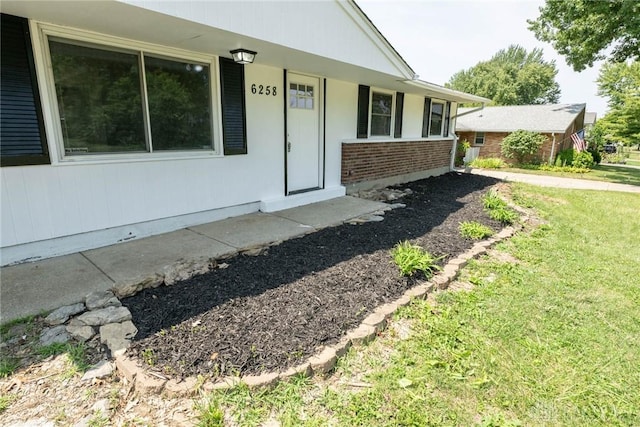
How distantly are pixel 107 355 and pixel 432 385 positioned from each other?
7.36ft

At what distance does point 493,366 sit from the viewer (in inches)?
92.5

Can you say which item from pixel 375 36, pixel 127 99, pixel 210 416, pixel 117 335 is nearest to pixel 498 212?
pixel 375 36

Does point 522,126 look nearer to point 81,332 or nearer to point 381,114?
point 381,114

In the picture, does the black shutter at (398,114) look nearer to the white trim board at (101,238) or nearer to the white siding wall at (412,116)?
the white siding wall at (412,116)

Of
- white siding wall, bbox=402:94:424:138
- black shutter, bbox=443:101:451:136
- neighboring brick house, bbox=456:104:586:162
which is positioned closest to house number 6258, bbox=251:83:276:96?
white siding wall, bbox=402:94:424:138

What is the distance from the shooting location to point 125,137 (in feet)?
13.4

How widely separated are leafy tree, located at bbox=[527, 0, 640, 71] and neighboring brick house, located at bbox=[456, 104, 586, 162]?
13.2 feet

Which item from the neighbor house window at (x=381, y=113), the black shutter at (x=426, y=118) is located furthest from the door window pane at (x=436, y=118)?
the neighbor house window at (x=381, y=113)

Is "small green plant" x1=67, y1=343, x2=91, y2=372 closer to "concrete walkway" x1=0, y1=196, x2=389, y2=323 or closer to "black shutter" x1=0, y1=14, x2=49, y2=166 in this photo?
"concrete walkway" x1=0, y1=196, x2=389, y2=323

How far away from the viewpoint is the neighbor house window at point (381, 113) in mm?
8242

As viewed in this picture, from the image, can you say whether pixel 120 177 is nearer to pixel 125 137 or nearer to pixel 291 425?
pixel 125 137

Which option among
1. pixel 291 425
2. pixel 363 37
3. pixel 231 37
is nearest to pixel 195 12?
pixel 231 37

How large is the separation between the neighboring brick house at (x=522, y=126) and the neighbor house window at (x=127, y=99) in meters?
16.4

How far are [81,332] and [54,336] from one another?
0.57 ft
